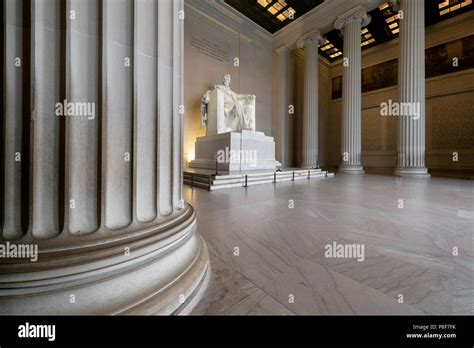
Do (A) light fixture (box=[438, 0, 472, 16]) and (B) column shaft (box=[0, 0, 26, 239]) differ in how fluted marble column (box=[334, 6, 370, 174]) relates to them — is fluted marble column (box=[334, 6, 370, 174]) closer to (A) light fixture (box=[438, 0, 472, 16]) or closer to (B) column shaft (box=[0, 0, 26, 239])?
(A) light fixture (box=[438, 0, 472, 16])

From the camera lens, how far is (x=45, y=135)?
36.3 inches

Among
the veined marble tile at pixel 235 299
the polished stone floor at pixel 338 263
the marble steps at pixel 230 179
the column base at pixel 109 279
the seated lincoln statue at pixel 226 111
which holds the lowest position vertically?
the veined marble tile at pixel 235 299

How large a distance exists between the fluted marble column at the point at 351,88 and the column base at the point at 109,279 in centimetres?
1066

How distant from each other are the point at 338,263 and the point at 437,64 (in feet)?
54.2

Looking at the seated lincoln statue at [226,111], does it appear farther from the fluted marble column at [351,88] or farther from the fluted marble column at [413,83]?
the fluted marble column at [413,83]

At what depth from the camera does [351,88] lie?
1049 centimetres

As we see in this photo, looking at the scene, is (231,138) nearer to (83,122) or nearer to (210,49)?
(83,122)

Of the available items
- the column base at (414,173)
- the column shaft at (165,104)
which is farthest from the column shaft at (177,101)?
the column base at (414,173)

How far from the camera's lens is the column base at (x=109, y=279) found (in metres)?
0.79

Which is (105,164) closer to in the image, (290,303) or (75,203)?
(75,203)

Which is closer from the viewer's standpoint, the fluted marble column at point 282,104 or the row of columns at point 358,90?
the row of columns at point 358,90

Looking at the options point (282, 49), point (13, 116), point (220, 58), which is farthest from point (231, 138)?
point (282, 49)

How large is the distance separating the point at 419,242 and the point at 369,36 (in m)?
16.7
